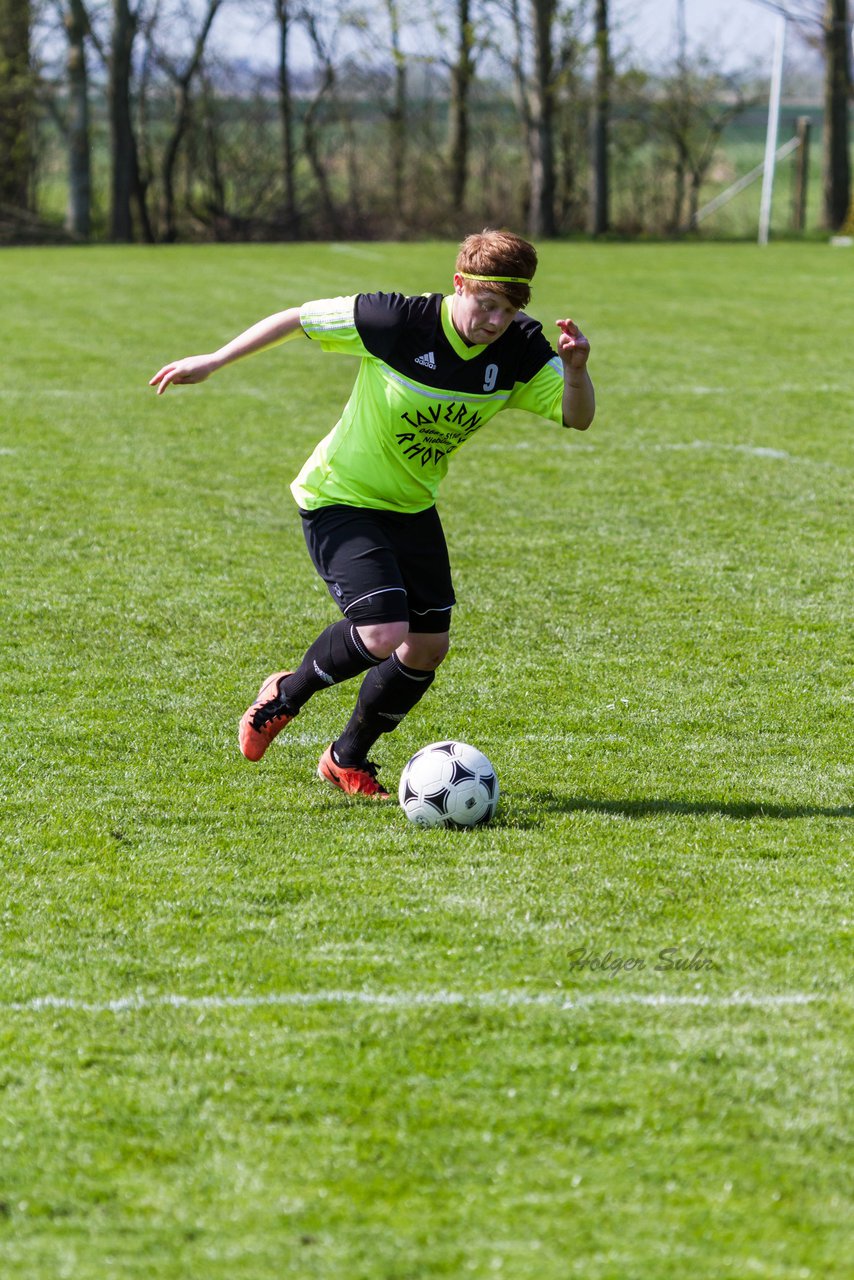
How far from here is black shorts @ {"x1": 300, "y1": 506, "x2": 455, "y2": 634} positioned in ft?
15.3

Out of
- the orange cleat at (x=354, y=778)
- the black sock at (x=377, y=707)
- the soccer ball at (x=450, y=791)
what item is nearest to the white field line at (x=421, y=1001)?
the soccer ball at (x=450, y=791)

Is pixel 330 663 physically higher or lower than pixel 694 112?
lower

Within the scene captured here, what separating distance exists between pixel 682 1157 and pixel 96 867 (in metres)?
1.96

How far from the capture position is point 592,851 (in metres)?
4.33

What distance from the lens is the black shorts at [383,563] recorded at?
465 cm

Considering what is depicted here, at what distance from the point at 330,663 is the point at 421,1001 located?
65.4 inches

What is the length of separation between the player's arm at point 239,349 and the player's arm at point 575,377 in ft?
2.68

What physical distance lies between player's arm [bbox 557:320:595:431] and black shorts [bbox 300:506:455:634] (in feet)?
1.83

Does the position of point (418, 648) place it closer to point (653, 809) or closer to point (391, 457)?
point (391, 457)

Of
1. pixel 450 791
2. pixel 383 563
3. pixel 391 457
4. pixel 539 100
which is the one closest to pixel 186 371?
pixel 391 457

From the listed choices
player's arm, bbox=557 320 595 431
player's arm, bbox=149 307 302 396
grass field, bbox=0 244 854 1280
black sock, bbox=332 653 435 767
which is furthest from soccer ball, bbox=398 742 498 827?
player's arm, bbox=149 307 302 396

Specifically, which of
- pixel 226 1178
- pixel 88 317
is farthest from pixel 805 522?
pixel 88 317

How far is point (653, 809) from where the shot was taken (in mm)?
4711

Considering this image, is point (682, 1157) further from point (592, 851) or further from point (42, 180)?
point (42, 180)
